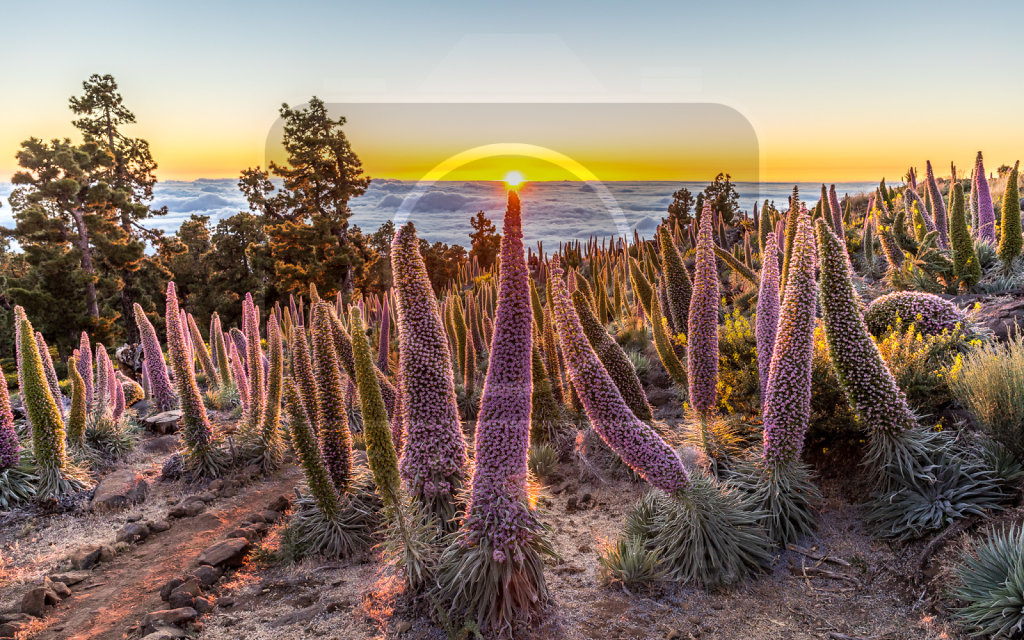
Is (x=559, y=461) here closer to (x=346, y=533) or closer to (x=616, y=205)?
(x=346, y=533)

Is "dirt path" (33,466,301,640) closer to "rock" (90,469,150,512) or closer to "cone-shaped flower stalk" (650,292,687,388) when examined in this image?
"rock" (90,469,150,512)

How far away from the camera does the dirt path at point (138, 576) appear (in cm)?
525

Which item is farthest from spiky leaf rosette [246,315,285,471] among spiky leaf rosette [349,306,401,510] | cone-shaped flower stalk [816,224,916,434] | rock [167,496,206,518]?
cone-shaped flower stalk [816,224,916,434]

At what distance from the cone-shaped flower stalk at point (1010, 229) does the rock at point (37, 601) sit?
12.9 m

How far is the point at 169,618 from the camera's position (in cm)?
497

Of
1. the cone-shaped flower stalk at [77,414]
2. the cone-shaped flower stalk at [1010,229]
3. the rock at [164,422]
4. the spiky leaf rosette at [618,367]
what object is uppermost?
the cone-shaped flower stalk at [1010,229]

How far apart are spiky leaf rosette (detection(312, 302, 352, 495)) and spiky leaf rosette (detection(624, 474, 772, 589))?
10.7ft

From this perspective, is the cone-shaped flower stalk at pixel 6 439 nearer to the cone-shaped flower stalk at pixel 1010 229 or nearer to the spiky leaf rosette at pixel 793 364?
the spiky leaf rosette at pixel 793 364

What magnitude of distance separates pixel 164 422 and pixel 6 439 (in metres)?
3.55

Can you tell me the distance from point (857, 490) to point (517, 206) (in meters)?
4.34

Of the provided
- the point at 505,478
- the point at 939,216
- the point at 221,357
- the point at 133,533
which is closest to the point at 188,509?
the point at 133,533

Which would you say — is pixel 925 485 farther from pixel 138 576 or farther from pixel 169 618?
pixel 138 576

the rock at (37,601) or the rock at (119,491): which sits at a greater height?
the rock at (37,601)

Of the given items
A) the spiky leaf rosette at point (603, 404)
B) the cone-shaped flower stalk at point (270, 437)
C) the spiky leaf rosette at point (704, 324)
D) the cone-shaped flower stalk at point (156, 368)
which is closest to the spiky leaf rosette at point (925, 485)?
the spiky leaf rosette at point (704, 324)
